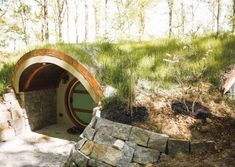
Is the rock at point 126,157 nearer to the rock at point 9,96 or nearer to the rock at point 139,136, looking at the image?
the rock at point 139,136

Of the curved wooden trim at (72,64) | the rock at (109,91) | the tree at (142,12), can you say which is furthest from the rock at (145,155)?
the tree at (142,12)

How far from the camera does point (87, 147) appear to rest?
536 centimetres

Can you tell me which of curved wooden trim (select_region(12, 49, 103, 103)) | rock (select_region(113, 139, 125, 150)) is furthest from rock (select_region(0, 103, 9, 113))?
rock (select_region(113, 139, 125, 150))

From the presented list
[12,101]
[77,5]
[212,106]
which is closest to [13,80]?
[12,101]

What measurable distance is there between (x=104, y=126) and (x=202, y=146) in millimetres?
1949

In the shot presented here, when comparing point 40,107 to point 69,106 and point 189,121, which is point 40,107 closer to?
point 69,106

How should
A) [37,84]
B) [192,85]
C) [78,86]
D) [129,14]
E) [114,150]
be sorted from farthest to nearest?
[129,14] → [78,86] → [37,84] → [192,85] → [114,150]

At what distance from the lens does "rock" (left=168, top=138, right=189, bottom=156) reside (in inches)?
183

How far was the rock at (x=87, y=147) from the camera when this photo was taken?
17.3ft

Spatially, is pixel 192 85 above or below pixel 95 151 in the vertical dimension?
above

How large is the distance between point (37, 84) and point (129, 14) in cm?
1467

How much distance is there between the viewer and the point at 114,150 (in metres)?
5.02

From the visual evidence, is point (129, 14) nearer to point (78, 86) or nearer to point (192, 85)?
point (78, 86)

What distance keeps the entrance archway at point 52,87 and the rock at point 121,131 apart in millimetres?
1065
